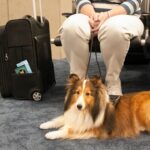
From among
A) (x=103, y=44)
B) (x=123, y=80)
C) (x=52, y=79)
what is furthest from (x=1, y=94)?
(x=123, y=80)

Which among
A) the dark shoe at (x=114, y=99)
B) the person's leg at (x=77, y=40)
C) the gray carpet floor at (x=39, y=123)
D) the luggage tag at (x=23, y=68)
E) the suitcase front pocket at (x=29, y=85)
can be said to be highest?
the person's leg at (x=77, y=40)

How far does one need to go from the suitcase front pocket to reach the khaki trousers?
269 mm

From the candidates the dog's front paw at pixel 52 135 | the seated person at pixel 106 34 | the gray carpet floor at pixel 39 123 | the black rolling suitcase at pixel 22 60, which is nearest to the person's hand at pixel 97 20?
the seated person at pixel 106 34

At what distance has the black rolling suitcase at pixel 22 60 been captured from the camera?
201 centimetres

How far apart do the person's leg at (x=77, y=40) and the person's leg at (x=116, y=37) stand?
9 centimetres

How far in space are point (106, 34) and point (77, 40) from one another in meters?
0.16

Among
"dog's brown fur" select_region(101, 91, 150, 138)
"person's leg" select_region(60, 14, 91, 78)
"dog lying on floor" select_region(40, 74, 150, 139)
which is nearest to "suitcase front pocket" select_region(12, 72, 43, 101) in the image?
"person's leg" select_region(60, 14, 91, 78)

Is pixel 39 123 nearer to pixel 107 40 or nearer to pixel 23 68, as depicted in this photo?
pixel 23 68

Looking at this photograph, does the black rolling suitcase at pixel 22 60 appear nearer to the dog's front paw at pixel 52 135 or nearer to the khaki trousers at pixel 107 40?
the khaki trousers at pixel 107 40

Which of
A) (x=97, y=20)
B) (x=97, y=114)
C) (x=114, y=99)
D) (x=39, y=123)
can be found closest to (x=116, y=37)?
(x=97, y=20)

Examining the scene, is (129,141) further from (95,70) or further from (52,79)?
(95,70)

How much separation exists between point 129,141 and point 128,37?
1.82ft

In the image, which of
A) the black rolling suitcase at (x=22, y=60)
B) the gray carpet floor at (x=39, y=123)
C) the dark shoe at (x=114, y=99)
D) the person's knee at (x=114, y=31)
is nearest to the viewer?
the gray carpet floor at (x=39, y=123)

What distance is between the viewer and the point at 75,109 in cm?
152
